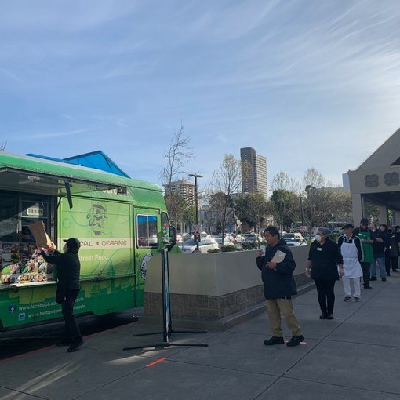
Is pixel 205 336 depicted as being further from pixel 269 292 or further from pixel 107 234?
pixel 107 234

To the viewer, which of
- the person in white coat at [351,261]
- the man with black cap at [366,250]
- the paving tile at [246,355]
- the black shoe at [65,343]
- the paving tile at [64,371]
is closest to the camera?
the paving tile at [64,371]

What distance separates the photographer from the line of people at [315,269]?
5.87 metres

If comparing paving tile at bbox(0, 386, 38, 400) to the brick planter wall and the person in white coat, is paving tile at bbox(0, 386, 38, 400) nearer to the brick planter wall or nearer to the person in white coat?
the brick planter wall

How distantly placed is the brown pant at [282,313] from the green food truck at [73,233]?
321 centimetres

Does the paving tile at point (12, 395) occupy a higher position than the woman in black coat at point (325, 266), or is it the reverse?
the woman in black coat at point (325, 266)

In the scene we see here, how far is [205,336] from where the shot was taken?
6719 mm

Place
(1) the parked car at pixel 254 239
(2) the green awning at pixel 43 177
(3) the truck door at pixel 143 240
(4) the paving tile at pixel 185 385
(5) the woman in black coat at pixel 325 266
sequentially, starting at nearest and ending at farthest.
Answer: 1. (4) the paving tile at pixel 185 385
2. (2) the green awning at pixel 43 177
3. (5) the woman in black coat at pixel 325 266
4. (3) the truck door at pixel 143 240
5. (1) the parked car at pixel 254 239

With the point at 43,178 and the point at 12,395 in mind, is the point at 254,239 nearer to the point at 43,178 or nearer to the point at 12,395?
the point at 43,178

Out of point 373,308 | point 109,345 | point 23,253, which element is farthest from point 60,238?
point 373,308

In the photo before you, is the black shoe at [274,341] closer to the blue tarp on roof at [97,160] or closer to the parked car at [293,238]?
the blue tarp on roof at [97,160]

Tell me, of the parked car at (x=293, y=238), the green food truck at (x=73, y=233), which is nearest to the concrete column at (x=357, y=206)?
the green food truck at (x=73, y=233)

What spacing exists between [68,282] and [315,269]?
4258 millimetres

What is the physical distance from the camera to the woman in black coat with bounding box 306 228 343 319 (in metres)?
7.36

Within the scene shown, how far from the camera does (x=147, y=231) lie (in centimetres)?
896
